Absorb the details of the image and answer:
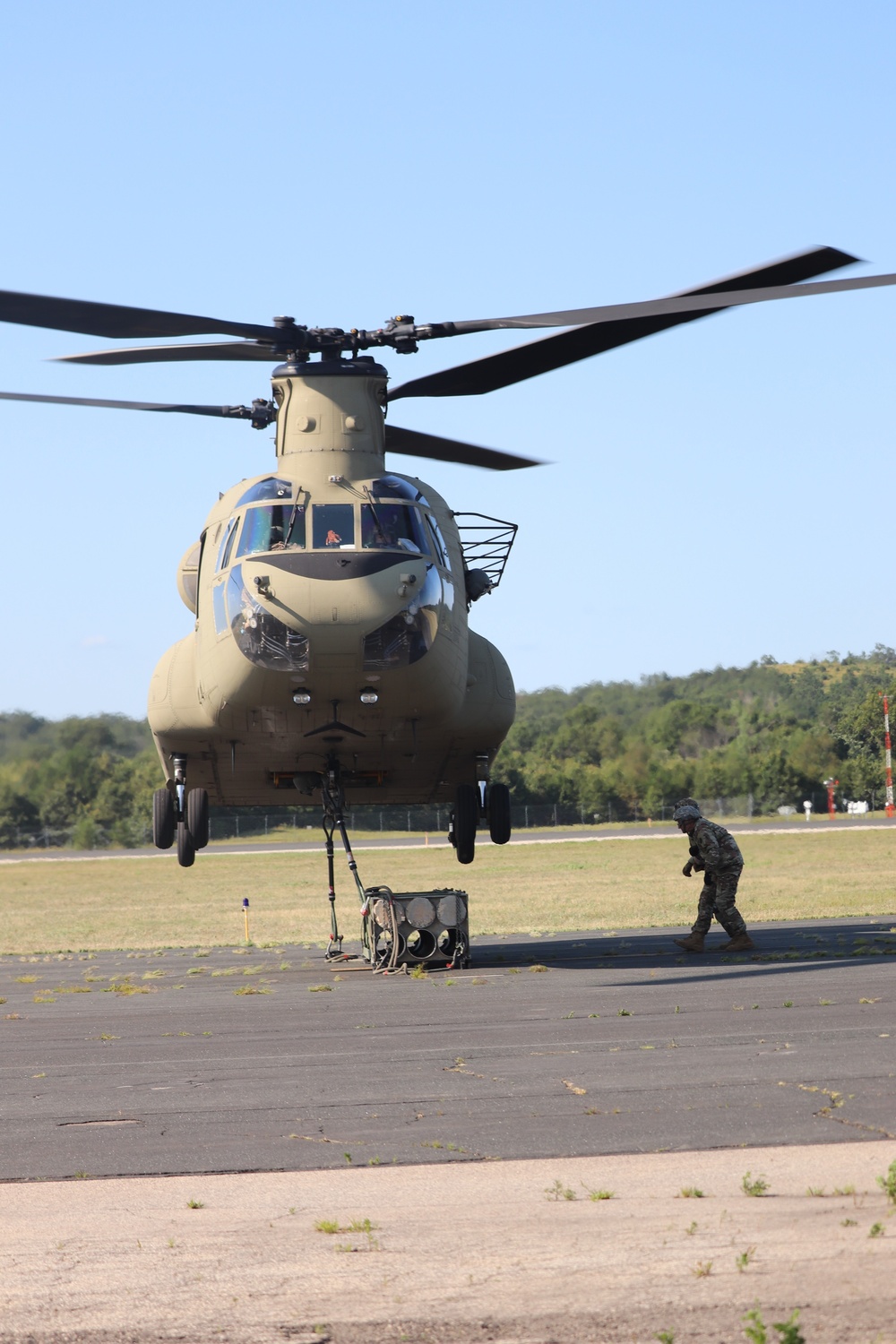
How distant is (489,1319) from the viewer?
5.17m

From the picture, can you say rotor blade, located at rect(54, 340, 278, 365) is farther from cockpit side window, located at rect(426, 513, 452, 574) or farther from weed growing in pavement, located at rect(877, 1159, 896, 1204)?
weed growing in pavement, located at rect(877, 1159, 896, 1204)

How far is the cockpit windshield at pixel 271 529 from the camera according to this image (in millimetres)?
16156

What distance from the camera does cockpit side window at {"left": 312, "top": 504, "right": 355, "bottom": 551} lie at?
15992 millimetres

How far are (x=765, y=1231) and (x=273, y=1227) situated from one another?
214cm

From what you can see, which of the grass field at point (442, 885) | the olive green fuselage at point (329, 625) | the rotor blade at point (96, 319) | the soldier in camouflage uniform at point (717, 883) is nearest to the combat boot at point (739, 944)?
the soldier in camouflage uniform at point (717, 883)

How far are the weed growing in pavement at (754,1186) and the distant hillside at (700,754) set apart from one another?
3405 inches

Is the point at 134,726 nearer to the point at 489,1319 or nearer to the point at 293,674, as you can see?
the point at 293,674

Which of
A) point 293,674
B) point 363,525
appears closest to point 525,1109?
point 293,674

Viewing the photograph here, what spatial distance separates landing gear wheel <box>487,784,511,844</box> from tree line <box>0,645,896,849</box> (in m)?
59.6

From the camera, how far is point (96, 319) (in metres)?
14.7

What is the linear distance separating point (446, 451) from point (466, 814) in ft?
17.6

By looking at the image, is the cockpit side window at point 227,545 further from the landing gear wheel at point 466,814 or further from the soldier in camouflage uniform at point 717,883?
the soldier in camouflage uniform at point 717,883

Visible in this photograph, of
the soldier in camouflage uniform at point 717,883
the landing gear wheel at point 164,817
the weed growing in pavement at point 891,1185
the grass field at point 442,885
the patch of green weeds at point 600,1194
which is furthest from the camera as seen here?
the grass field at point 442,885

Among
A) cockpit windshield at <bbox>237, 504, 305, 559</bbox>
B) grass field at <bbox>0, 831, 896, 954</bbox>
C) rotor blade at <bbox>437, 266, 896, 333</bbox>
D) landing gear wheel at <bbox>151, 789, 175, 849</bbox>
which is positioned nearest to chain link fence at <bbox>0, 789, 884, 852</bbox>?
grass field at <bbox>0, 831, 896, 954</bbox>
